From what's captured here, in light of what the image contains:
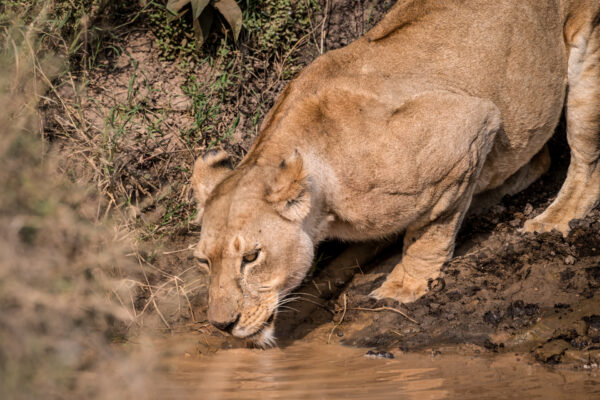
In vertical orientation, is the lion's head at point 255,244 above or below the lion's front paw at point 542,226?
above

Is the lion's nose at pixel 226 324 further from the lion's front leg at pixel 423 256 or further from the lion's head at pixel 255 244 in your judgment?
the lion's front leg at pixel 423 256

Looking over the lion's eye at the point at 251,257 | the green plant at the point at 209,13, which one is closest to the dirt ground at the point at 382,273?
the green plant at the point at 209,13

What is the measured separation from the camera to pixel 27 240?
5234mm

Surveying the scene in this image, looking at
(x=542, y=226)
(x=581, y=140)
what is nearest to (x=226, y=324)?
(x=542, y=226)

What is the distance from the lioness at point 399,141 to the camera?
565 cm

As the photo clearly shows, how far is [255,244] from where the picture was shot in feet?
18.1

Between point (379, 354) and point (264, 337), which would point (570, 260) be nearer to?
point (379, 354)

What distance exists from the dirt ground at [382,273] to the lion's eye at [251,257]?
0.97 m

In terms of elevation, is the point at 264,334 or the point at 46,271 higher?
the point at 46,271

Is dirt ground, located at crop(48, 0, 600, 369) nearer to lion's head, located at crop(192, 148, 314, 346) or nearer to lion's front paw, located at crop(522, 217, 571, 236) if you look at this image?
lion's front paw, located at crop(522, 217, 571, 236)

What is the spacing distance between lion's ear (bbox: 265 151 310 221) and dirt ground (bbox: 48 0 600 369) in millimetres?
1152

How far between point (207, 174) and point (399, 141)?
1.51 m

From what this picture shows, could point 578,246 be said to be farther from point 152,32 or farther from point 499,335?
point 152,32

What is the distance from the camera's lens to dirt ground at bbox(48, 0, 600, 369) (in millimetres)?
5711
